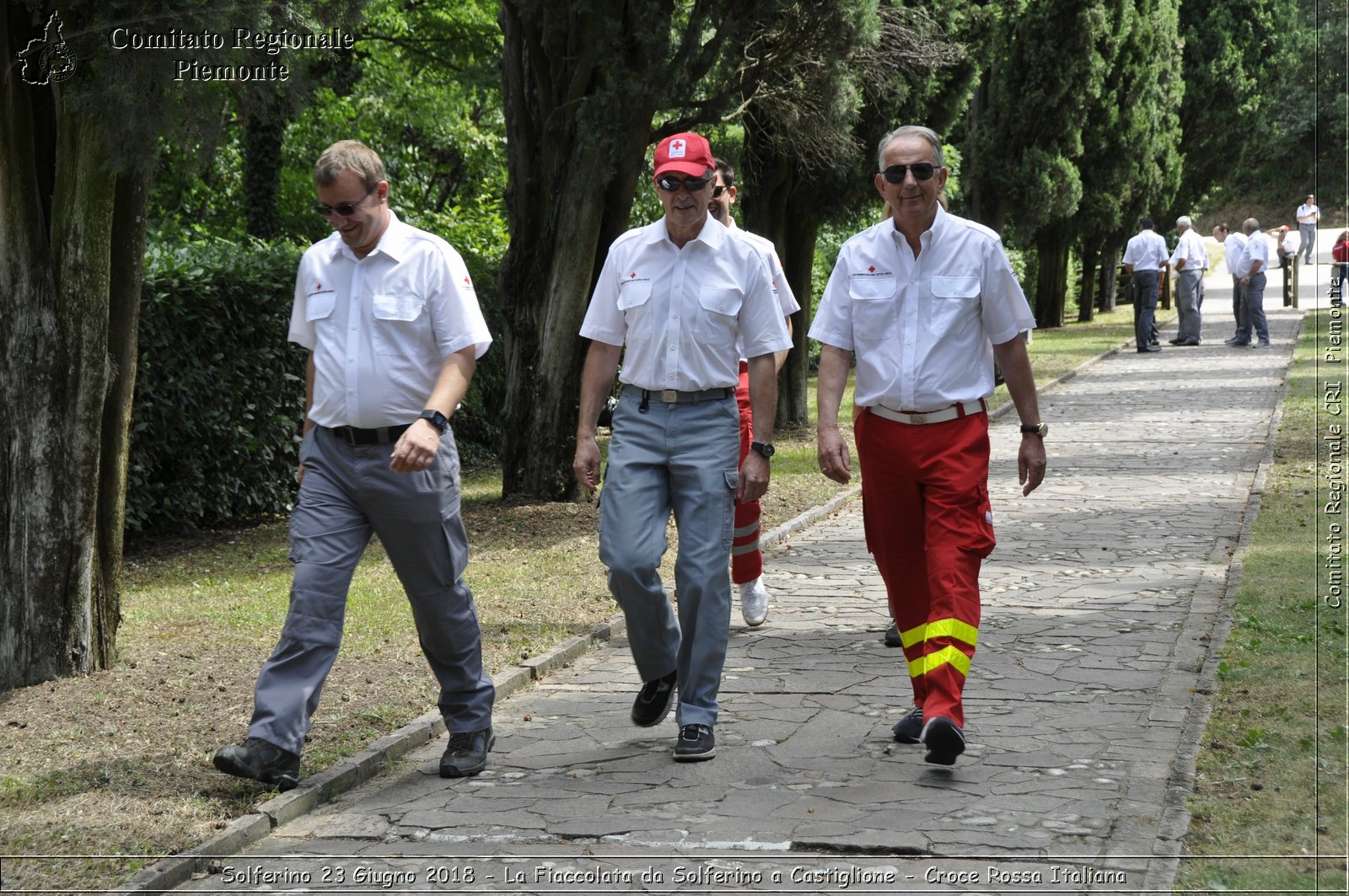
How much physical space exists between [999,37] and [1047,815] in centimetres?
2331

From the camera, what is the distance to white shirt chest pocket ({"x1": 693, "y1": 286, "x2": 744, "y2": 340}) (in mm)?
5781

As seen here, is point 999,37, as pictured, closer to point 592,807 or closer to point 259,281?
point 259,281

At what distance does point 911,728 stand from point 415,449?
2.22 meters

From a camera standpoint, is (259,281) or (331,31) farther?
(259,281)

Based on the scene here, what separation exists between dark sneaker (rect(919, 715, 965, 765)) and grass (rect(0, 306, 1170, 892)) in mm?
2203

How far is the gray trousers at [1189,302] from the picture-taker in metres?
27.5

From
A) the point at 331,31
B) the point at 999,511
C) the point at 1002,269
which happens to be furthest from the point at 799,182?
the point at 1002,269

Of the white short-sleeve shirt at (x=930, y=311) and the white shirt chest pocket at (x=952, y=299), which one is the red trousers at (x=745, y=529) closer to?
the white short-sleeve shirt at (x=930, y=311)

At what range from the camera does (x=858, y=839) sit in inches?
192

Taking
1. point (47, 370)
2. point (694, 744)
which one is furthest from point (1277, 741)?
point (47, 370)

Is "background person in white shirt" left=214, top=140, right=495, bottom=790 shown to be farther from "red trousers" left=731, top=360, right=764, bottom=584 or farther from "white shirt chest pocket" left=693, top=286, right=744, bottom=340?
"red trousers" left=731, top=360, right=764, bottom=584

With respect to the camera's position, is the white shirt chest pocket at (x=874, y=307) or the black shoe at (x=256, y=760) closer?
the black shoe at (x=256, y=760)

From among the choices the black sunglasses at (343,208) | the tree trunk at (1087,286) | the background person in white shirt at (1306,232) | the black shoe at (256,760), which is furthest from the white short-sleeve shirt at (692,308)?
the tree trunk at (1087,286)

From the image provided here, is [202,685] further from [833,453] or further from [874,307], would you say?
[874,307]
